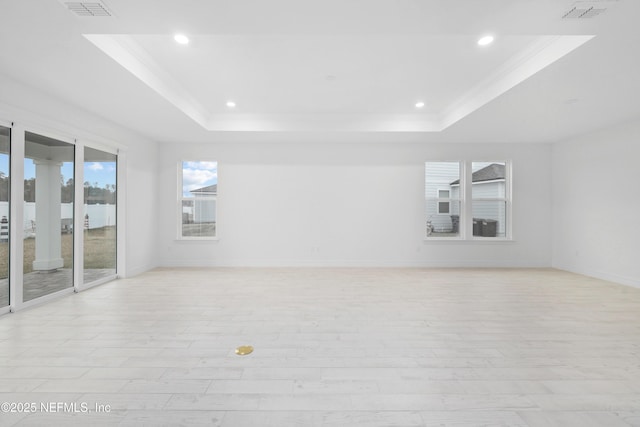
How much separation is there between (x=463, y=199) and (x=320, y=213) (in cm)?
311

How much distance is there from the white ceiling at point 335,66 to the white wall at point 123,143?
20cm

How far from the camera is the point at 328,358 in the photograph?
7.84 feet

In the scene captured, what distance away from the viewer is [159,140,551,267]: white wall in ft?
20.8

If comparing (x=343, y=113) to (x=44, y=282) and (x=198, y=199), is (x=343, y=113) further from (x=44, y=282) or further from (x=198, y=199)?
(x=44, y=282)

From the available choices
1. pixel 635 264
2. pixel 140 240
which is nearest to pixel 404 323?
pixel 635 264

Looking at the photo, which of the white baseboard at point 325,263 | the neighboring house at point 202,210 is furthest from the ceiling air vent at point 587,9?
the neighboring house at point 202,210

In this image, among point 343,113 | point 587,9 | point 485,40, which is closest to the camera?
point 587,9

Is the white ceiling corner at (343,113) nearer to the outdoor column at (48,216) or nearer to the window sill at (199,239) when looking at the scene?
the outdoor column at (48,216)

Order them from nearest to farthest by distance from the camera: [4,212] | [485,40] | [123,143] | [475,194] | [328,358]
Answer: [328,358]
[485,40]
[4,212]
[123,143]
[475,194]

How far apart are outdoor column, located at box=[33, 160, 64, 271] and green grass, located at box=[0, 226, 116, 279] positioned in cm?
9

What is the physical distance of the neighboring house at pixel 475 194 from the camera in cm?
653

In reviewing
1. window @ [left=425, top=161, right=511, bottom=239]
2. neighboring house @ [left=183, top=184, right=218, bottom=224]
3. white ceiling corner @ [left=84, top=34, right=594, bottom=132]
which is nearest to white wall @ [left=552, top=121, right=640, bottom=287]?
window @ [left=425, top=161, right=511, bottom=239]

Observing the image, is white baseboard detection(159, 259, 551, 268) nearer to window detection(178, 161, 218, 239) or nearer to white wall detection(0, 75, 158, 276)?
window detection(178, 161, 218, 239)

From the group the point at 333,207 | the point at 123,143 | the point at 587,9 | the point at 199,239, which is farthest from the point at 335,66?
the point at 199,239
